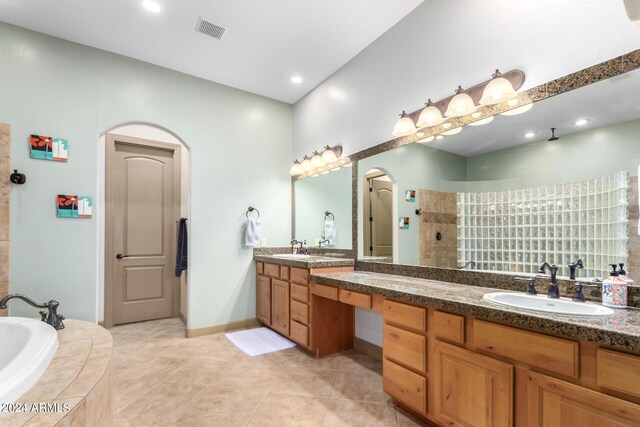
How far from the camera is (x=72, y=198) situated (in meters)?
2.83

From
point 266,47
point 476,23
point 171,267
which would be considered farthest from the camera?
point 171,267

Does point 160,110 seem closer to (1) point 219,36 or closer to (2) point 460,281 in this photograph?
(1) point 219,36

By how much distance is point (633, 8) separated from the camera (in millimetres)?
1151

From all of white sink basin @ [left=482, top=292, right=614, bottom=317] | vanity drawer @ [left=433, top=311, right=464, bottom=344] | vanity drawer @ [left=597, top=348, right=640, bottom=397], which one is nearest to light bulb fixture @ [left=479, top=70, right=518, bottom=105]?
white sink basin @ [left=482, top=292, right=614, bottom=317]

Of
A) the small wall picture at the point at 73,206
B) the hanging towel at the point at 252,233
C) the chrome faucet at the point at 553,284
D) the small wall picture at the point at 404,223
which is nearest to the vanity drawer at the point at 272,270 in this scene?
the hanging towel at the point at 252,233

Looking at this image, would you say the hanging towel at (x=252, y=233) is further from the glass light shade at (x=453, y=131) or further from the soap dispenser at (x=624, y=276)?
the soap dispenser at (x=624, y=276)

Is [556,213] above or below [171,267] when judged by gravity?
above

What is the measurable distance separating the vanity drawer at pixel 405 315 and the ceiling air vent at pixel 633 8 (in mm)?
1574

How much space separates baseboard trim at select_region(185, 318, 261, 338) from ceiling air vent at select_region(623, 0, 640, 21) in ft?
13.1

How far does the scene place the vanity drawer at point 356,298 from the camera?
2.23 m

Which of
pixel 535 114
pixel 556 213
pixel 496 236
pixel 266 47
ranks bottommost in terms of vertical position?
pixel 496 236

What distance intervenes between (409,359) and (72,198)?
317 cm

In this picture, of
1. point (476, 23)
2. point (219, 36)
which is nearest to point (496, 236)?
point (476, 23)

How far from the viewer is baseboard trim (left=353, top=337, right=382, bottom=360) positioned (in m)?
2.90
